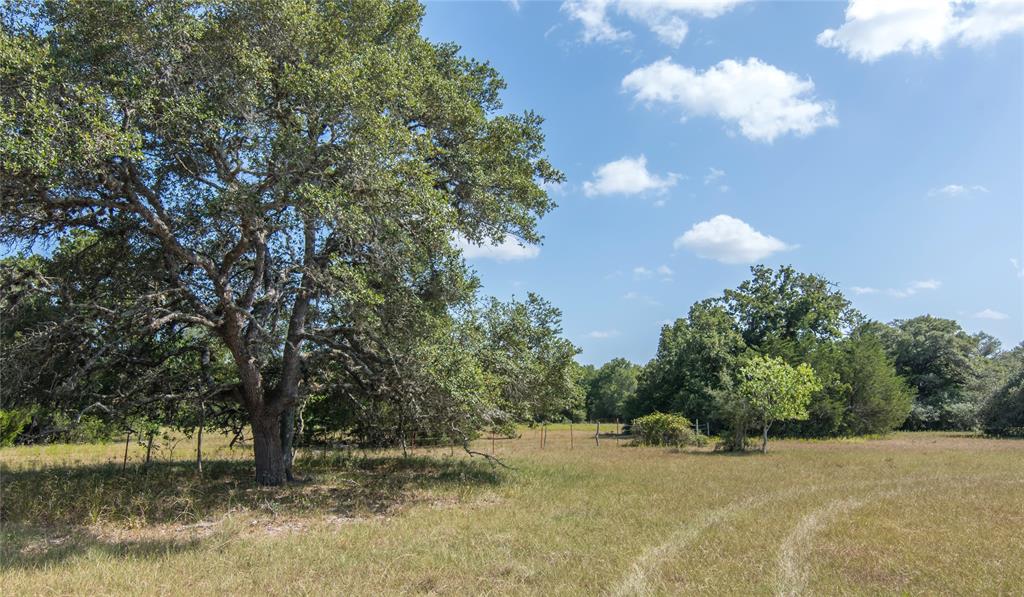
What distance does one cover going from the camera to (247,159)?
999 cm

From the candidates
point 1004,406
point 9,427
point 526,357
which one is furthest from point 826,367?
point 9,427

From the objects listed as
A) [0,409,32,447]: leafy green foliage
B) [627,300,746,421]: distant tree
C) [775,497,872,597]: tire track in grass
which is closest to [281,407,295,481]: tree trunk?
[775,497,872,597]: tire track in grass

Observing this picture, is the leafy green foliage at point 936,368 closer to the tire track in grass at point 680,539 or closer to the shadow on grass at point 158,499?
the tire track in grass at point 680,539

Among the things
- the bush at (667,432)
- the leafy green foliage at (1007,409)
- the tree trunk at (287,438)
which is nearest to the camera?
the tree trunk at (287,438)

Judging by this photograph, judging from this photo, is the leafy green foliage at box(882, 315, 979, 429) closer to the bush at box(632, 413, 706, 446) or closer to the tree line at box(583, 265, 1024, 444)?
the tree line at box(583, 265, 1024, 444)

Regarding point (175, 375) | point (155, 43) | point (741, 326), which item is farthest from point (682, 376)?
point (155, 43)

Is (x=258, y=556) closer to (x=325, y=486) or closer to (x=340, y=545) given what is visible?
(x=340, y=545)

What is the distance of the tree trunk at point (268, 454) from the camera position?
13359 mm

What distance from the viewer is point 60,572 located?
7008 mm

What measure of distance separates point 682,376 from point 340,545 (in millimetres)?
36516

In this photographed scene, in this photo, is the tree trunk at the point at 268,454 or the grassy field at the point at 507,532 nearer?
the grassy field at the point at 507,532

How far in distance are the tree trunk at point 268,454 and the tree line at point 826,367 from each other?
21207 millimetres

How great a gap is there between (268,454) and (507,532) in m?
6.89

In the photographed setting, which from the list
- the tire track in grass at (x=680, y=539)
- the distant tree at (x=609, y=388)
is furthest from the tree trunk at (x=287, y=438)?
the distant tree at (x=609, y=388)
